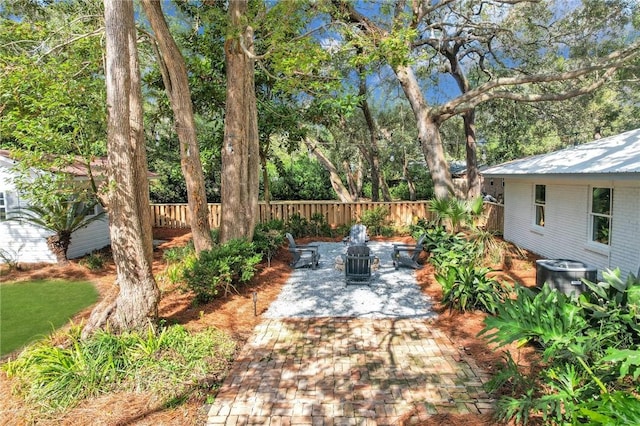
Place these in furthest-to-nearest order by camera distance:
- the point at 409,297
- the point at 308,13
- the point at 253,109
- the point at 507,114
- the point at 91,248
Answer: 1. the point at 507,114
2. the point at 91,248
3. the point at 253,109
4. the point at 308,13
5. the point at 409,297

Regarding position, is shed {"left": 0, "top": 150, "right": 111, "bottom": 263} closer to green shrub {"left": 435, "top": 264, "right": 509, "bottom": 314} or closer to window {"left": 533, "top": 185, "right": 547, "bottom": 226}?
green shrub {"left": 435, "top": 264, "right": 509, "bottom": 314}

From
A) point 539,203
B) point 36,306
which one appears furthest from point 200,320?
point 539,203

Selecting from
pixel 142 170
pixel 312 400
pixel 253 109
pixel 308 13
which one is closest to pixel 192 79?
pixel 253 109

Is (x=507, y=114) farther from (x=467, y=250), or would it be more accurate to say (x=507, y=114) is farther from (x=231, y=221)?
(x=231, y=221)

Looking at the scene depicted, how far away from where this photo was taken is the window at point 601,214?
7.71m

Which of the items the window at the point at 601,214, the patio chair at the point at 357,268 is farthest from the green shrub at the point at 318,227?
the window at the point at 601,214

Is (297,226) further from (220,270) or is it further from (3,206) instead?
(3,206)

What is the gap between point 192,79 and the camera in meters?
10.9

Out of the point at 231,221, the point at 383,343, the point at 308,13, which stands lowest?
the point at 383,343

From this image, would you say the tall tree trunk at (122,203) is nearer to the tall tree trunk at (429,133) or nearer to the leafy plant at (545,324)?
the leafy plant at (545,324)

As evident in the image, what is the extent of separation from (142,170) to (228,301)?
3003 mm

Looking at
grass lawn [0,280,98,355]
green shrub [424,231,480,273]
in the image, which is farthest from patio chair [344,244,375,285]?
grass lawn [0,280,98,355]

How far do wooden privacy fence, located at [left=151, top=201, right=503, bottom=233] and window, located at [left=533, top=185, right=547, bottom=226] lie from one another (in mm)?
4101

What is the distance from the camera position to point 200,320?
5867 mm
